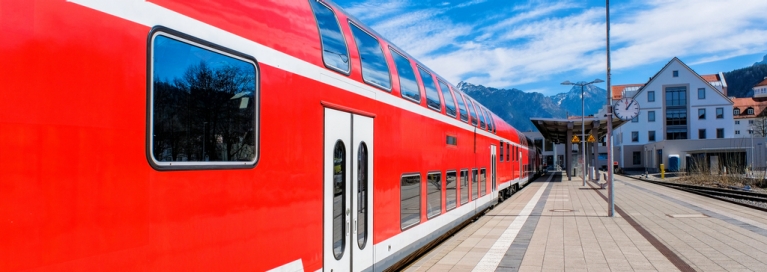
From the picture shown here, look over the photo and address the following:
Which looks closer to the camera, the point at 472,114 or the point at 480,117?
the point at 472,114

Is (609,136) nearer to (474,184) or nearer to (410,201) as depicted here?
(474,184)

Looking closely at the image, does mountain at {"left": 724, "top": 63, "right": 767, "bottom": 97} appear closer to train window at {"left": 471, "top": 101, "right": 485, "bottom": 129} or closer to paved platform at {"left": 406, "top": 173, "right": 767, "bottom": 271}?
paved platform at {"left": 406, "top": 173, "right": 767, "bottom": 271}

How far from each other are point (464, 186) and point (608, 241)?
296cm

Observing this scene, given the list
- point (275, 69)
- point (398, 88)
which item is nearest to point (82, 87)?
point (275, 69)

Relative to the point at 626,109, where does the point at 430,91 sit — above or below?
below

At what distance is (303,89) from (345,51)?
119 centimetres

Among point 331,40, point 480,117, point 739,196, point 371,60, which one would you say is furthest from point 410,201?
point 739,196

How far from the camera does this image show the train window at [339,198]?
5215 millimetres

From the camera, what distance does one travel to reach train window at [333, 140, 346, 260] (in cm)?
521

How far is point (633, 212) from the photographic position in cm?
1630

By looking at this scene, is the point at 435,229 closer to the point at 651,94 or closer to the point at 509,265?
the point at 509,265

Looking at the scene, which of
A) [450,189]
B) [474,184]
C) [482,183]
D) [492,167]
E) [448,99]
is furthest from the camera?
[492,167]

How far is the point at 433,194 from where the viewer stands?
29.3 ft

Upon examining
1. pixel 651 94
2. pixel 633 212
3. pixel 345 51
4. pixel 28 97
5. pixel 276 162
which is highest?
pixel 651 94
